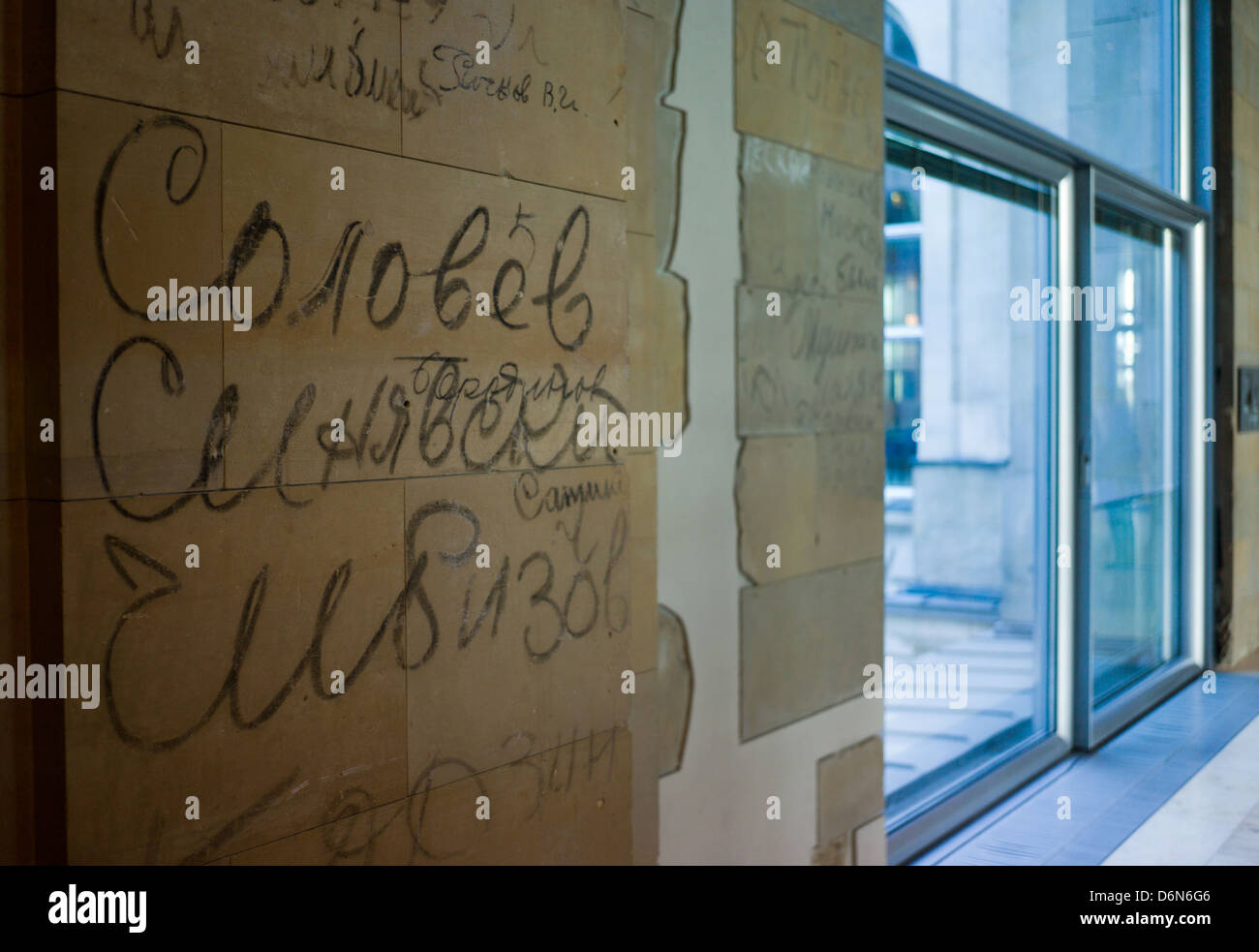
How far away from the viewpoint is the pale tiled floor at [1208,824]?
317cm

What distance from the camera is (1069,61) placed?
414cm

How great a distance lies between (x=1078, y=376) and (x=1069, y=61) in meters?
1.14

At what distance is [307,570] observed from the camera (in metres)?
1.50

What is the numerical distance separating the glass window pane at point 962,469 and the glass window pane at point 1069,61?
25cm

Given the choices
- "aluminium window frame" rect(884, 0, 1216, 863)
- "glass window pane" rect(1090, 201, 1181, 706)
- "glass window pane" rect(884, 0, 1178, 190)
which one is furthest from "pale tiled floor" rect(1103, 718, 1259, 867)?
"glass window pane" rect(884, 0, 1178, 190)

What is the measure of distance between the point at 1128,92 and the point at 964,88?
6.00 feet

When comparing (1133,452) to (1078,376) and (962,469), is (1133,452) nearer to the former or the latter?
(1078,376)

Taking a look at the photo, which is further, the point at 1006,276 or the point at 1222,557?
the point at 1222,557

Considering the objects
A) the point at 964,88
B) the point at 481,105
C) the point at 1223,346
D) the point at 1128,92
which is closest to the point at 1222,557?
the point at 1223,346

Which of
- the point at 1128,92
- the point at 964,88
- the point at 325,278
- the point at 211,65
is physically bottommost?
the point at 325,278

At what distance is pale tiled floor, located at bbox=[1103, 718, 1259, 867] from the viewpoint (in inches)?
125

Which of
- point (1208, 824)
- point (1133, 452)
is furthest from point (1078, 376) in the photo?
point (1208, 824)

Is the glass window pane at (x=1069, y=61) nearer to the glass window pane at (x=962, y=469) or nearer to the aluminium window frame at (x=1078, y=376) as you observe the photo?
the aluminium window frame at (x=1078, y=376)
